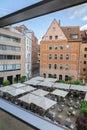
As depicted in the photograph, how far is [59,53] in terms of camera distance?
6.30 ft

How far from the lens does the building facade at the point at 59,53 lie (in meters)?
1.91

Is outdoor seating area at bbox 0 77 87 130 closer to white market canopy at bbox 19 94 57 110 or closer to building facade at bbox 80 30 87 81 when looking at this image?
white market canopy at bbox 19 94 57 110

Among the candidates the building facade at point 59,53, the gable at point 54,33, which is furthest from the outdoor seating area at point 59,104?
the gable at point 54,33

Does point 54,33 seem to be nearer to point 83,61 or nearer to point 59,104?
point 83,61

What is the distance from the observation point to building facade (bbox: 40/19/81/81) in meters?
1.91

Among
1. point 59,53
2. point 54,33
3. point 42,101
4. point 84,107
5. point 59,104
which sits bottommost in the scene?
point 42,101

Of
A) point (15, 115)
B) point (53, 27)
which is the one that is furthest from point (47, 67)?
point (15, 115)

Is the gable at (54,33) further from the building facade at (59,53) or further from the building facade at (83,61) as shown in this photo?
the building facade at (83,61)

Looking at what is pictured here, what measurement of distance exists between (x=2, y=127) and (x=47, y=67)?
1270 millimetres

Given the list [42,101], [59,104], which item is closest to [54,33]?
[59,104]

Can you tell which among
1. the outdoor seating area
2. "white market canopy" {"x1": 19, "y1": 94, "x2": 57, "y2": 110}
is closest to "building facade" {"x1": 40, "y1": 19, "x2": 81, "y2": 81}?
the outdoor seating area

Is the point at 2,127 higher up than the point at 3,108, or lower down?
lower down

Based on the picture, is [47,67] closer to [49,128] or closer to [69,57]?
[69,57]

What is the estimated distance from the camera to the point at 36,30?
171 cm
